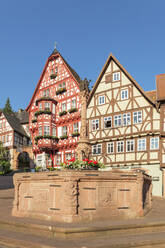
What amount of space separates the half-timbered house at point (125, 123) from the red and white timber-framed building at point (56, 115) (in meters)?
5.15

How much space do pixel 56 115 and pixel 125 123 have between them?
13.1 meters

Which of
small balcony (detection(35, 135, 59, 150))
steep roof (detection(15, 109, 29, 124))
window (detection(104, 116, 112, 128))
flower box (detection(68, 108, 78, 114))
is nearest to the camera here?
window (detection(104, 116, 112, 128))

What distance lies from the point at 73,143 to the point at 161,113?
12.9 meters

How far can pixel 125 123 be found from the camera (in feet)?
101

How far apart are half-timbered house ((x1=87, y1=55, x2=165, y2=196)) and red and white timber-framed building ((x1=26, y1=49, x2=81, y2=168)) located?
515 centimetres

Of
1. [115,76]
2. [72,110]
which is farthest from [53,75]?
[115,76]

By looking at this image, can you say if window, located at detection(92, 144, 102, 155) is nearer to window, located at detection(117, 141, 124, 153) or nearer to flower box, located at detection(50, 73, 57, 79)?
window, located at detection(117, 141, 124, 153)

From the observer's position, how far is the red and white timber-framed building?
3831 cm

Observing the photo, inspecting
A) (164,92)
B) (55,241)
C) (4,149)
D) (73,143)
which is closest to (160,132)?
(164,92)

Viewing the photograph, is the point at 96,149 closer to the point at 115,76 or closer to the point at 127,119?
the point at 127,119

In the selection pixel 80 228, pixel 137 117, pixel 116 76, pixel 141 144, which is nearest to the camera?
pixel 80 228

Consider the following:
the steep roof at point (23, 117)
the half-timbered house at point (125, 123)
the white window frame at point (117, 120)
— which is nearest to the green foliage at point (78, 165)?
the half-timbered house at point (125, 123)

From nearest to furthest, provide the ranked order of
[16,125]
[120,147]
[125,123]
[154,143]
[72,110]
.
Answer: [154,143]
[120,147]
[125,123]
[72,110]
[16,125]

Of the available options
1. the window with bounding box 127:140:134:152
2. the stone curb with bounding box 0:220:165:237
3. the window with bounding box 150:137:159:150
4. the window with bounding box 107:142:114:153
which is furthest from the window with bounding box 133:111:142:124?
the stone curb with bounding box 0:220:165:237
